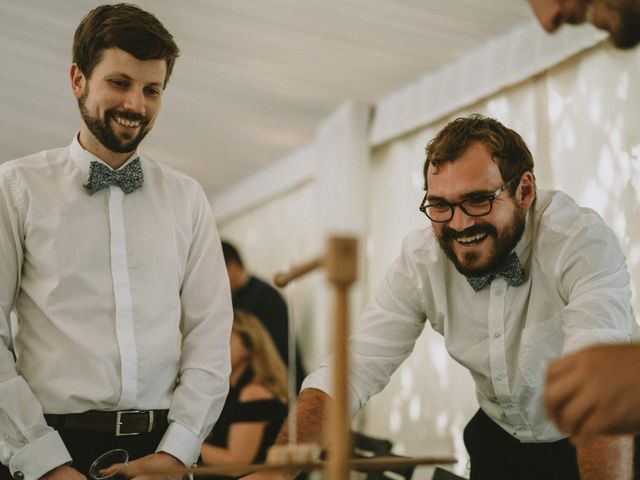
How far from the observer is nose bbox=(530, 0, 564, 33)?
138 cm

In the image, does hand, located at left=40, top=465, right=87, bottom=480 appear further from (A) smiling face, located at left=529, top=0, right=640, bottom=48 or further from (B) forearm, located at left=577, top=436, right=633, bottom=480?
Result: (A) smiling face, located at left=529, top=0, right=640, bottom=48

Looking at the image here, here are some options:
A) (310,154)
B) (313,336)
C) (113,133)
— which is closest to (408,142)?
(310,154)

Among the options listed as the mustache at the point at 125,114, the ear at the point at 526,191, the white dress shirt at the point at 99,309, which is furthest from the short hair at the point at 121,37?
the ear at the point at 526,191

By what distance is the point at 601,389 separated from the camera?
1.01 m

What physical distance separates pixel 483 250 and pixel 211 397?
79 centimetres

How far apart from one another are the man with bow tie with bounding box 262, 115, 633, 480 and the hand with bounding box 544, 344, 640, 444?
106cm

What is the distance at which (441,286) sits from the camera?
2.39 m

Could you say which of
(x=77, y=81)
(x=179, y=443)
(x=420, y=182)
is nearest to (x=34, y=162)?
(x=77, y=81)

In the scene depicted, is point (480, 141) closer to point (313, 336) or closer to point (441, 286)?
point (441, 286)

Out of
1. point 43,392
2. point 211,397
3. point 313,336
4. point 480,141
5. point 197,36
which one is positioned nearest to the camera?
point 43,392

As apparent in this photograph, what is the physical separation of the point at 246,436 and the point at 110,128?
6.74 ft

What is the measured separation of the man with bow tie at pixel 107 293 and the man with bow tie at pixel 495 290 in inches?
12.6

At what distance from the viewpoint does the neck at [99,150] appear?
7.13 ft

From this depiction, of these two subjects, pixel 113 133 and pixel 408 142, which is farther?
pixel 408 142
